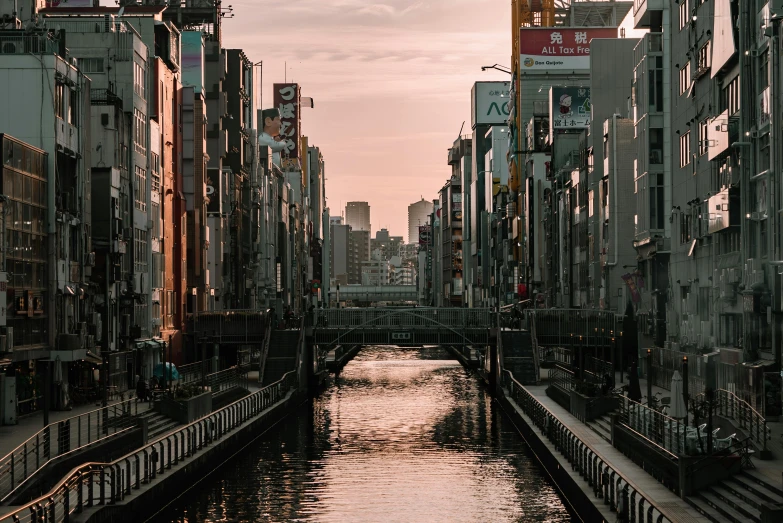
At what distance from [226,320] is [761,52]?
51612 millimetres

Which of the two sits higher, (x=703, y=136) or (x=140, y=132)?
(x=140, y=132)

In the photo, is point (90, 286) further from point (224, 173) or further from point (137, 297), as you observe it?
point (224, 173)

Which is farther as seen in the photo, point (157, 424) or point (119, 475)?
point (157, 424)

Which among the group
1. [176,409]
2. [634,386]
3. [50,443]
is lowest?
[176,409]

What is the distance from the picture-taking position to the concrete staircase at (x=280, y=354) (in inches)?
3474

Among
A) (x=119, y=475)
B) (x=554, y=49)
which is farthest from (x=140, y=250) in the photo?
(x=554, y=49)

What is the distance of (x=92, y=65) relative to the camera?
273 ft

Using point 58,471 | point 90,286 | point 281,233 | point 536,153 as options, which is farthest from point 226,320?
point 281,233

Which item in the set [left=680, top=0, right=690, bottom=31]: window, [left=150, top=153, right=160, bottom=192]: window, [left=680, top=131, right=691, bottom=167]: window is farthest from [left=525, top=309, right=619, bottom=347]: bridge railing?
[left=150, top=153, right=160, bottom=192]: window

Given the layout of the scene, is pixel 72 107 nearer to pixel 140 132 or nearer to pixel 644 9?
pixel 140 132

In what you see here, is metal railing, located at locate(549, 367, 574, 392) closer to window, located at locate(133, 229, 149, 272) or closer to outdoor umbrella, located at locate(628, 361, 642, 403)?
outdoor umbrella, located at locate(628, 361, 642, 403)

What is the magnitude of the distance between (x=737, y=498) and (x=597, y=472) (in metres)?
4.96

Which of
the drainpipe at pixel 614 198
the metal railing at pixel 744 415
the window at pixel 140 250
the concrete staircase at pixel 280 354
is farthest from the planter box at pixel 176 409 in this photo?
the drainpipe at pixel 614 198

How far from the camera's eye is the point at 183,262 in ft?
348
